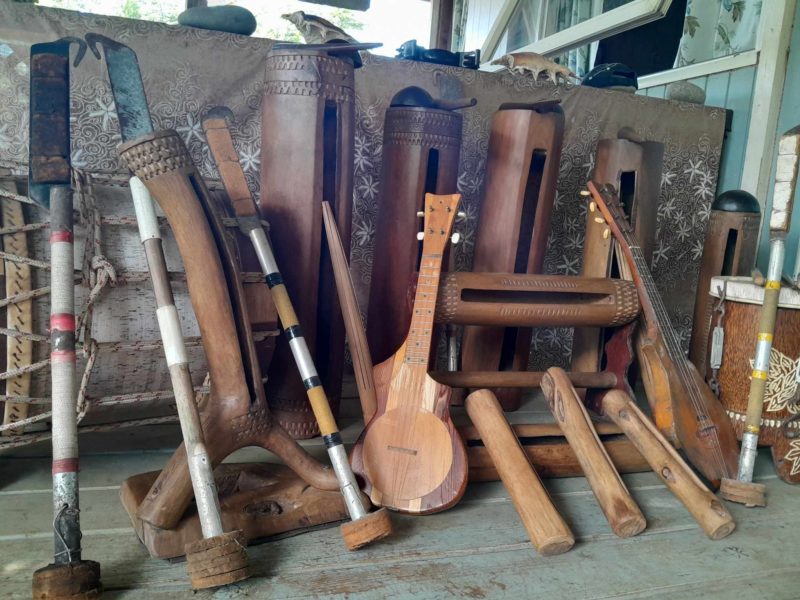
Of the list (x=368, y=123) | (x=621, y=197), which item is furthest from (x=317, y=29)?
(x=621, y=197)

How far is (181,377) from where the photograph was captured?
1.11 metres

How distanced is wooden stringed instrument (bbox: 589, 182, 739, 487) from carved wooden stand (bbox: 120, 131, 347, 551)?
860 millimetres

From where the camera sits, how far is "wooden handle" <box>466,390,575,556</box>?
1.21m

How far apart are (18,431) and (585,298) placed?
4.61 ft

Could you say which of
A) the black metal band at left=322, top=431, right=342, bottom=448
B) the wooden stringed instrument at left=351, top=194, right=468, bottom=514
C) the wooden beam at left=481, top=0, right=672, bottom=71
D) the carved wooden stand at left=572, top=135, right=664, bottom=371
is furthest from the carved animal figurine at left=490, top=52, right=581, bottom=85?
the black metal band at left=322, top=431, right=342, bottom=448

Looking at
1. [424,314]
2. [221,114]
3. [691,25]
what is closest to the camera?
[424,314]

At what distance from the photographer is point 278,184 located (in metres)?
1.63

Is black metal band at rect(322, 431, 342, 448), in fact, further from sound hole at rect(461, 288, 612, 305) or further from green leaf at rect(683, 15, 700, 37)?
green leaf at rect(683, 15, 700, 37)

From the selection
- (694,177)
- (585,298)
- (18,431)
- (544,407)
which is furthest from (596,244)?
(18,431)

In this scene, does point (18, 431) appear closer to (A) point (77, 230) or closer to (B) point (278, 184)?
(A) point (77, 230)

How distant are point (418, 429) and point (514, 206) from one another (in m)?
0.81

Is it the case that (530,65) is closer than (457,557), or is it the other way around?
(457,557)

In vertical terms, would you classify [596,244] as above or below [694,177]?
below

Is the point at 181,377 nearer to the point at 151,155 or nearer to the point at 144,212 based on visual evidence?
the point at 144,212
